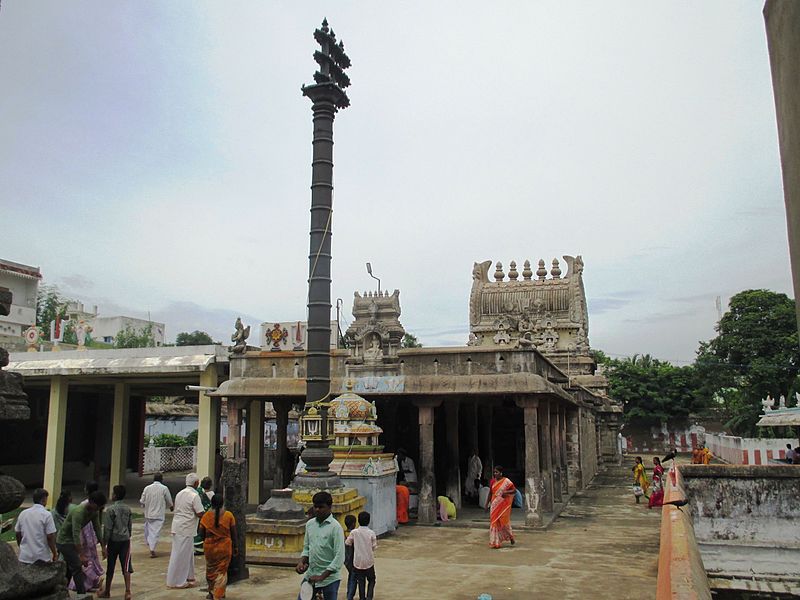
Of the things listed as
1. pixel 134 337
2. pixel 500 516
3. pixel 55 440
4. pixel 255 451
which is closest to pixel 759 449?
pixel 500 516

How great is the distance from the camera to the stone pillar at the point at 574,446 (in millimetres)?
21578

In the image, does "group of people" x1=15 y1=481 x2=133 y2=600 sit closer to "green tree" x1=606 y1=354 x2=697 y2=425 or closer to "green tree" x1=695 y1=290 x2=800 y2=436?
"green tree" x1=695 y1=290 x2=800 y2=436

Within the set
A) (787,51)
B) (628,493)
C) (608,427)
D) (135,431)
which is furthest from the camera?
(608,427)

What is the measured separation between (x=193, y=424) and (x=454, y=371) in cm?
3205

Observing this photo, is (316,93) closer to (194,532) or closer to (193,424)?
(194,532)

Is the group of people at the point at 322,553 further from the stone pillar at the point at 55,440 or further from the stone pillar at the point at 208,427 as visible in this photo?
the stone pillar at the point at 55,440

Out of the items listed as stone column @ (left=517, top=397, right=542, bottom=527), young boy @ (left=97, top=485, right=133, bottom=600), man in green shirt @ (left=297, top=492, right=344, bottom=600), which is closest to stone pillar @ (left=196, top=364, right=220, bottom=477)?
stone column @ (left=517, top=397, right=542, bottom=527)

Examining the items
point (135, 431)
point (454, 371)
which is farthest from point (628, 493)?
point (135, 431)

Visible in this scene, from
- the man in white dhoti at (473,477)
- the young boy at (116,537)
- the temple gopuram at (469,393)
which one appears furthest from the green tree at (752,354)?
the young boy at (116,537)

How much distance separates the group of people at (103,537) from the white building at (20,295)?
99.0 ft

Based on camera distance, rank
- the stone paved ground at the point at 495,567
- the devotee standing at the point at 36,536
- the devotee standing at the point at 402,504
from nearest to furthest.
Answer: the devotee standing at the point at 36,536, the stone paved ground at the point at 495,567, the devotee standing at the point at 402,504

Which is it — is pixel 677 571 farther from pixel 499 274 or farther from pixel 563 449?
pixel 499 274

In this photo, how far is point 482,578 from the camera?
943cm

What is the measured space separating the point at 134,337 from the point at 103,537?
47.0m
